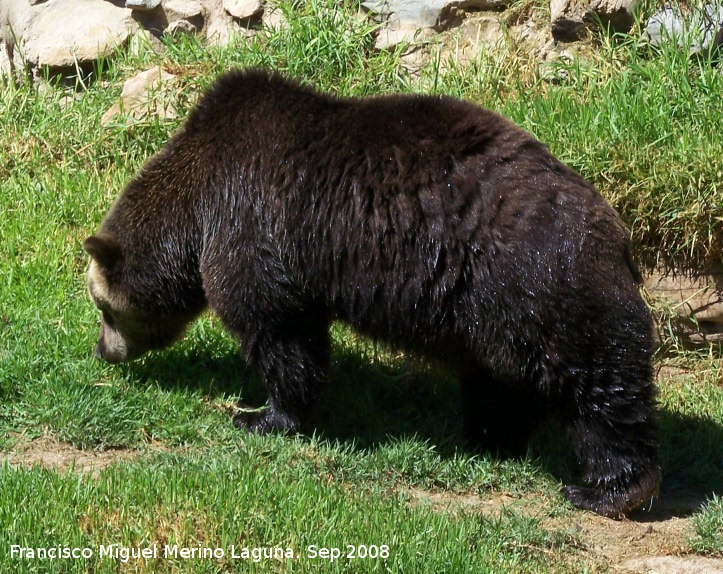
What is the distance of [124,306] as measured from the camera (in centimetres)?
628

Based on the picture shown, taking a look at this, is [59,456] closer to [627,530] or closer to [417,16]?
[627,530]

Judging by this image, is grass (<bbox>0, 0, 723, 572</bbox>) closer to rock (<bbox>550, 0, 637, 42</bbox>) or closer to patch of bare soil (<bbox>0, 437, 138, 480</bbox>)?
patch of bare soil (<bbox>0, 437, 138, 480</bbox>)

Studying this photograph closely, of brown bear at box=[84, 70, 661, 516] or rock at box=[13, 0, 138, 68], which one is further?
rock at box=[13, 0, 138, 68]

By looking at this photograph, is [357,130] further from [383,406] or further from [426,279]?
[383,406]

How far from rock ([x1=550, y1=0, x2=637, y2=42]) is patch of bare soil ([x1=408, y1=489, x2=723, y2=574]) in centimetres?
383

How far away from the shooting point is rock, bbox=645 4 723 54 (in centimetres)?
745

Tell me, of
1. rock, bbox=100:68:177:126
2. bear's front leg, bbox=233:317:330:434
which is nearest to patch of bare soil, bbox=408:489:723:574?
bear's front leg, bbox=233:317:330:434

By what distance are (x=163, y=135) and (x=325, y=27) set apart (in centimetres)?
159

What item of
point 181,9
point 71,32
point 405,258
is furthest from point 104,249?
point 71,32

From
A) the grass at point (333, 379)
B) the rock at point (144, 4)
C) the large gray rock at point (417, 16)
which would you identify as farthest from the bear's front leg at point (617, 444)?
the rock at point (144, 4)

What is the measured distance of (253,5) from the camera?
Result: 8.76m

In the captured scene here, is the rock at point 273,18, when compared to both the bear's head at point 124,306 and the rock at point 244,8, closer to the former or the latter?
the rock at point 244,8

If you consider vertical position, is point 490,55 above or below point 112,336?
above

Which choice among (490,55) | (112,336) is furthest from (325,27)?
(112,336)
